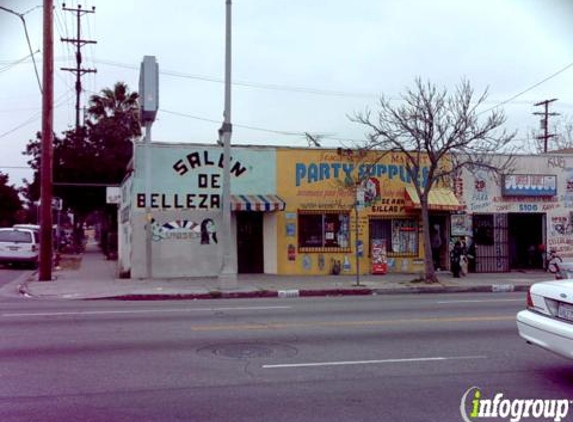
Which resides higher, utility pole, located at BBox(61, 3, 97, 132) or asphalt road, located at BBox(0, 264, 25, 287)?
utility pole, located at BBox(61, 3, 97, 132)

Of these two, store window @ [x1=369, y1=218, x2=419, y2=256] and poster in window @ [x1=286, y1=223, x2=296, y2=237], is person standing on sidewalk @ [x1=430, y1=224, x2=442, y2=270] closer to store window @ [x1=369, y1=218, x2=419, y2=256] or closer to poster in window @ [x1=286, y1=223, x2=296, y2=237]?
store window @ [x1=369, y1=218, x2=419, y2=256]

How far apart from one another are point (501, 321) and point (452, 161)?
12729 millimetres

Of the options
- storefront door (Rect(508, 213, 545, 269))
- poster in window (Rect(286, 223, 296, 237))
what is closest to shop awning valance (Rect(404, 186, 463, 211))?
storefront door (Rect(508, 213, 545, 269))

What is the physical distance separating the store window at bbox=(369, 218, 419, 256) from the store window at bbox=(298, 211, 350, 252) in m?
1.15

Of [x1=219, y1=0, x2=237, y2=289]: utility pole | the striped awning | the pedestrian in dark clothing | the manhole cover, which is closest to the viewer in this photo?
the manhole cover

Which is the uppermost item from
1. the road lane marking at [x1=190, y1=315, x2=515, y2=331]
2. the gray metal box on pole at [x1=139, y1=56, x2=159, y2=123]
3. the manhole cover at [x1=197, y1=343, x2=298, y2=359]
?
the gray metal box on pole at [x1=139, y1=56, x2=159, y2=123]

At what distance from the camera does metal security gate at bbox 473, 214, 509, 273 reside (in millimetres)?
23875

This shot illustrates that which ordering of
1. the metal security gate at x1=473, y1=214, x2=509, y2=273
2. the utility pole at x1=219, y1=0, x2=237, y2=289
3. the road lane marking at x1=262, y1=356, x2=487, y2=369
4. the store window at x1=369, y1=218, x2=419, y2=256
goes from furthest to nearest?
the metal security gate at x1=473, y1=214, x2=509, y2=273
the store window at x1=369, y1=218, x2=419, y2=256
the utility pole at x1=219, y1=0, x2=237, y2=289
the road lane marking at x1=262, y1=356, x2=487, y2=369

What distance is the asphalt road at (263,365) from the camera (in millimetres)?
5910

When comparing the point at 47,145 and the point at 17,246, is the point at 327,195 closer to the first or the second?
the point at 47,145

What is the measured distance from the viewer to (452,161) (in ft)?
76.8

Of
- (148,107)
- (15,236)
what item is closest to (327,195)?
(148,107)

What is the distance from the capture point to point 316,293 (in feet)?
57.6

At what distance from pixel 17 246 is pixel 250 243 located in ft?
37.3
